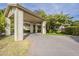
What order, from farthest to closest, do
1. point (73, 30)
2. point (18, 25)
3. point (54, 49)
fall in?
point (73, 30)
point (18, 25)
point (54, 49)

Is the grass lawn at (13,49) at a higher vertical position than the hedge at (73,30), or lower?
lower

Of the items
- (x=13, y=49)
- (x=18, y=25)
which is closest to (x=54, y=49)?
(x=13, y=49)

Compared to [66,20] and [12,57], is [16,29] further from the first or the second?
[66,20]

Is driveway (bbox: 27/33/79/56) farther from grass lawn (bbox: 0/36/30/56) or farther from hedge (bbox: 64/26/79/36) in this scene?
hedge (bbox: 64/26/79/36)

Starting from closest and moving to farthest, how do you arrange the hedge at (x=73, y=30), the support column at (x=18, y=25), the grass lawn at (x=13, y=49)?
1. the grass lawn at (x=13, y=49)
2. the support column at (x=18, y=25)
3. the hedge at (x=73, y=30)

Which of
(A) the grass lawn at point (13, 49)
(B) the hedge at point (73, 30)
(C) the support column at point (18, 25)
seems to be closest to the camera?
(A) the grass lawn at point (13, 49)

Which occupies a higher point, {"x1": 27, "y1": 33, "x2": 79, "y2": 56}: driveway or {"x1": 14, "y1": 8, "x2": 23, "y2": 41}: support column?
{"x1": 14, "y1": 8, "x2": 23, "y2": 41}: support column

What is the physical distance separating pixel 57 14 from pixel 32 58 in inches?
1044

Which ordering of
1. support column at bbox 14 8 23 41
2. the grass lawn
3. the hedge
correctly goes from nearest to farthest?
the grass lawn
support column at bbox 14 8 23 41
the hedge

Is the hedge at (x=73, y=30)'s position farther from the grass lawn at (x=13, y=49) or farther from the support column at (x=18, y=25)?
the grass lawn at (x=13, y=49)

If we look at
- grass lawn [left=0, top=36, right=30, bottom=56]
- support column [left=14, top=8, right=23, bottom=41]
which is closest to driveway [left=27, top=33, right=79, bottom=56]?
grass lawn [left=0, top=36, right=30, bottom=56]

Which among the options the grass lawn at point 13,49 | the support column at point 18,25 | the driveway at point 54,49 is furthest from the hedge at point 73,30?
the grass lawn at point 13,49

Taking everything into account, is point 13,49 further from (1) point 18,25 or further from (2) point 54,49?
(1) point 18,25

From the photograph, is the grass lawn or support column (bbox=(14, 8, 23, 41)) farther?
support column (bbox=(14, 8, 23, 41))
